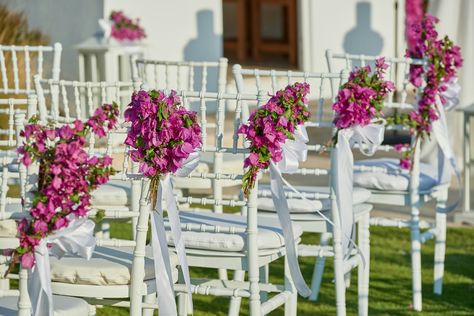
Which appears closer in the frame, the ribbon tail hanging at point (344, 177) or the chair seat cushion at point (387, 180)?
the ribbon tail hanging at point (344, 177)

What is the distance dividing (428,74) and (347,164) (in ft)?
3.44

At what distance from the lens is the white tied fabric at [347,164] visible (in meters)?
4.77

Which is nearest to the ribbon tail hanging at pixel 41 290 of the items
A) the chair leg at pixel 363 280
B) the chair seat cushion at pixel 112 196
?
the chair seat cushion at pixel 112 196

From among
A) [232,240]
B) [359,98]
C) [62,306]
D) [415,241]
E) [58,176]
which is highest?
[359,98]

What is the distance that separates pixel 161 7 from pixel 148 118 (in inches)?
336

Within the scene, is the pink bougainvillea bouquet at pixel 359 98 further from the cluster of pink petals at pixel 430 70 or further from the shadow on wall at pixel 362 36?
the shadow on wall at pixel 362 36

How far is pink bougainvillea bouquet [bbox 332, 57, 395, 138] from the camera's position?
15.5ft

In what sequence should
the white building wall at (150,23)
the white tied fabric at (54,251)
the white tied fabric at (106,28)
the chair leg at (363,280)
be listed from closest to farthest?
the white tied fabric at (54,251)
the chair leg at (363,280)
the white tied fabric at (106,28)
the white building wall at (150,23)

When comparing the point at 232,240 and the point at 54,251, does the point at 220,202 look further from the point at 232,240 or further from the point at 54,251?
the point at 54,251

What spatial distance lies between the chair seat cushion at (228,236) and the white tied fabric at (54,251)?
0.80m

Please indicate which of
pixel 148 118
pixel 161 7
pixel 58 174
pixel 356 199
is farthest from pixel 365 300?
pixel 161 7

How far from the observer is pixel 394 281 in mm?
6301

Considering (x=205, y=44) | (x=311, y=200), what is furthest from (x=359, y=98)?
(x=205, y=44)

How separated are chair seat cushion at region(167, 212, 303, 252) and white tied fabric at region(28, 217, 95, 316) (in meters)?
0.80
